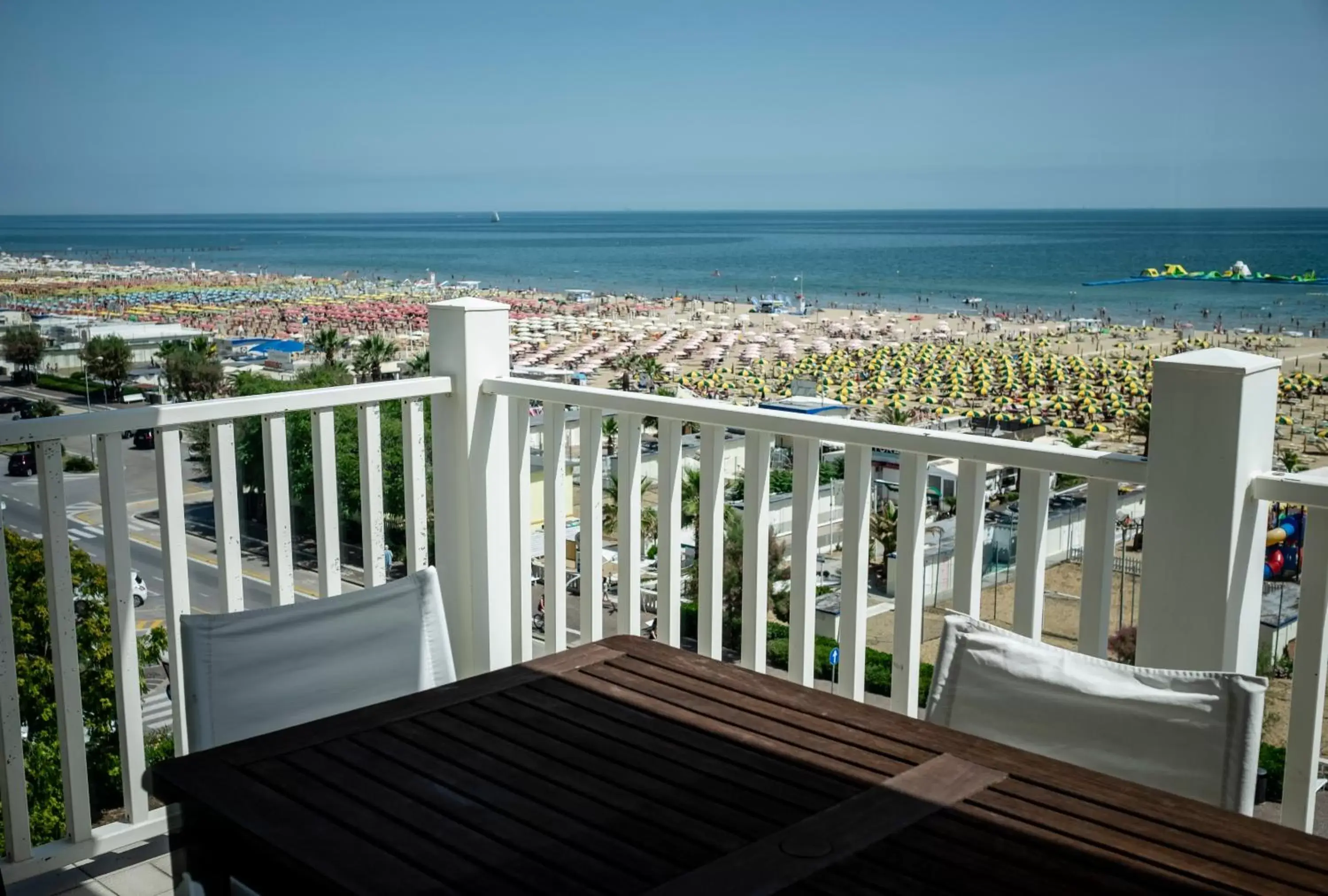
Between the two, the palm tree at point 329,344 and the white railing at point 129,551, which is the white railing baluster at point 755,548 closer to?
the white railing at point 129,551

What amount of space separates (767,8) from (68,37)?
17.3 metres

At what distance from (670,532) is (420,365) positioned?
118 cm

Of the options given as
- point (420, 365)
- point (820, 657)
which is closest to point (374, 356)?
point (420, 365)

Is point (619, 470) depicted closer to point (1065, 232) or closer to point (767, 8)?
point (1065, 232)

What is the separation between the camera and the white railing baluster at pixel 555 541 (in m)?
3.37

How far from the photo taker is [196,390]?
3199 millimetres

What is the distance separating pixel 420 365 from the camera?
147 inches

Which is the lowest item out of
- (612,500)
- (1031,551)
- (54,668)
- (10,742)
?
(10,742)

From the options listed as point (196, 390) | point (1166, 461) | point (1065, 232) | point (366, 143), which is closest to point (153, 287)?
point (196, 390)

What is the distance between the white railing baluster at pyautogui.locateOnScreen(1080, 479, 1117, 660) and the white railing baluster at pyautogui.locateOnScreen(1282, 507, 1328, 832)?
0.36m

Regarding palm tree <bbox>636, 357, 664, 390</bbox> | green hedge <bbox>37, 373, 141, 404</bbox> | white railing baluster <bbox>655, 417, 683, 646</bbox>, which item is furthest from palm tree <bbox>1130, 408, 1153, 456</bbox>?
green hedge <bbox>37, 373, 141, 404</bbox>

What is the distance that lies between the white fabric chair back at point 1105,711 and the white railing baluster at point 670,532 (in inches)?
53.7

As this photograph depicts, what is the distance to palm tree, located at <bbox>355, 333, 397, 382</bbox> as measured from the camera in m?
3.64

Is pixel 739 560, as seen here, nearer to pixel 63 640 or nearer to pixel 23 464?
pixel 63 640
